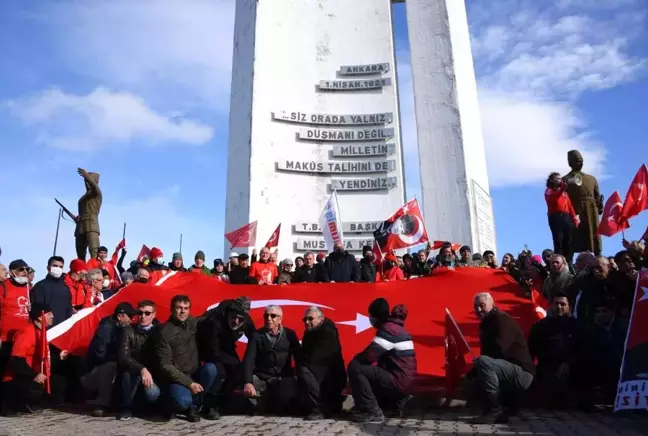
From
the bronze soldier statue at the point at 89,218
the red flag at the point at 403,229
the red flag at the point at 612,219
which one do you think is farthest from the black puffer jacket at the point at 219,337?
the red flag at the point at 403,229

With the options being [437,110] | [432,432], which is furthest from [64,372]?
[437,110]

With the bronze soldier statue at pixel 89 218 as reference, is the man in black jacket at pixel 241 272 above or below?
below

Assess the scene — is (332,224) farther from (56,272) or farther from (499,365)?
(499,365)

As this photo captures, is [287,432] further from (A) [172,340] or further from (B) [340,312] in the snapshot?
(B) [340,312]

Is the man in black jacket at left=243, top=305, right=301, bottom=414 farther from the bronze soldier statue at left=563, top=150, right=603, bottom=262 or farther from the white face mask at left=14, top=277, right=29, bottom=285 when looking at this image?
the bronze soldier statue at left=563, top=150, right=603, bottom=262

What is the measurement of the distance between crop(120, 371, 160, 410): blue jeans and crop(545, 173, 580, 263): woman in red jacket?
653 centimetres

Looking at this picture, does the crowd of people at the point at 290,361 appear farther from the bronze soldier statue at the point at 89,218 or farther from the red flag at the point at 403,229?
the red flag at the point at 403,229

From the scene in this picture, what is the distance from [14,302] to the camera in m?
7.06

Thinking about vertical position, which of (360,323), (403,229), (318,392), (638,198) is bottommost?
(318,392)

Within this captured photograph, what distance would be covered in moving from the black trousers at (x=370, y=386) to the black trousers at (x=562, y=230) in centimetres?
484

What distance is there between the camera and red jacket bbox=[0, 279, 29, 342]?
6.91 meters

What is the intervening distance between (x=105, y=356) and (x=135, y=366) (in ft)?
2.25

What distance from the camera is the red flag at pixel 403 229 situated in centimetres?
1275

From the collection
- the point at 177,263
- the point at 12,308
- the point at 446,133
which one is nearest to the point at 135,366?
the point at 12,308
